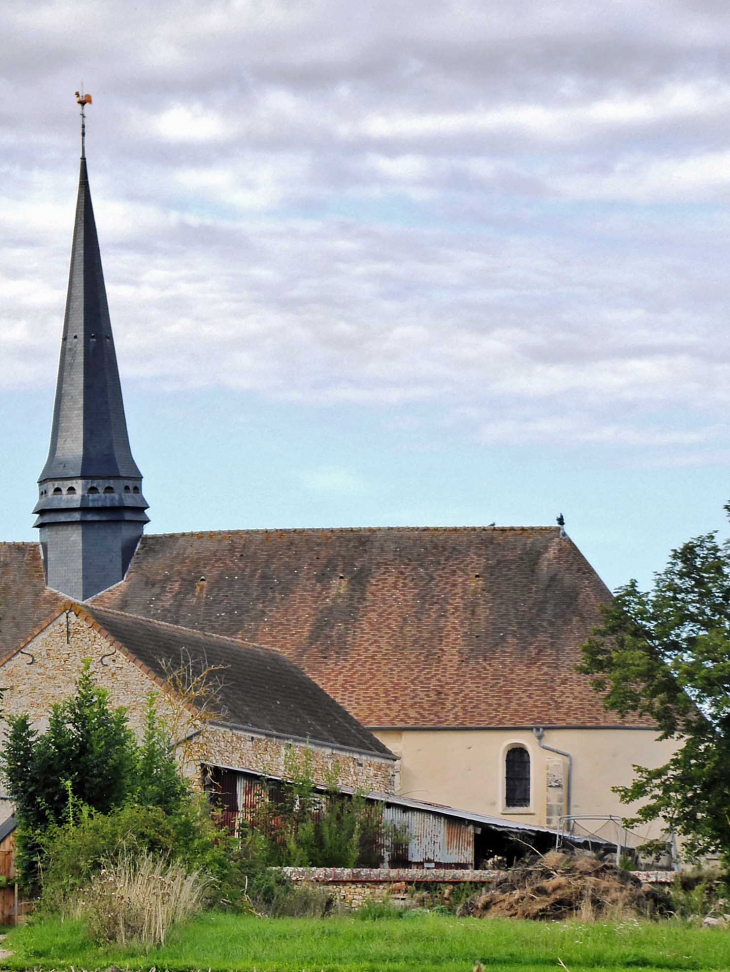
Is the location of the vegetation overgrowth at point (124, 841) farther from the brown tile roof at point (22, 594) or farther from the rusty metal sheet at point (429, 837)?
the brown tile roof at point (22, 594)

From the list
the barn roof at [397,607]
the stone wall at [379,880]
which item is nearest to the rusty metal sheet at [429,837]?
the stone wall at [379,880]

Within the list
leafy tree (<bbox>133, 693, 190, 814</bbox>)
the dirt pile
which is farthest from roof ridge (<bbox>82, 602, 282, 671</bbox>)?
the dirt pile

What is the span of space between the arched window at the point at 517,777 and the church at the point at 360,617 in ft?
0.16

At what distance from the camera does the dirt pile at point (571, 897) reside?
1787cm

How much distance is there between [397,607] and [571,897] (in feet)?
65.8

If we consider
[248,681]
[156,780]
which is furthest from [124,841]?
[248,681]

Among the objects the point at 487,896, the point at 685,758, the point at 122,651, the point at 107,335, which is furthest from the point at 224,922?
the point at 107,335

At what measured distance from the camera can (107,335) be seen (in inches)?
1660

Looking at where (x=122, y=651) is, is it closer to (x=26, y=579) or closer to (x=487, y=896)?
(x=487, y=896)

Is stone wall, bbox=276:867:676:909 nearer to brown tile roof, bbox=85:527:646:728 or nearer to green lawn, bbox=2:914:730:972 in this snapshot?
green lawn, bbox=2:914:730:972

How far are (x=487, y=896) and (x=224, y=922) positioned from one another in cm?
355

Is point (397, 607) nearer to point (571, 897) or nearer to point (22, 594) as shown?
point (22, 594)

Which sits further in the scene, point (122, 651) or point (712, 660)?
point (712, 660)

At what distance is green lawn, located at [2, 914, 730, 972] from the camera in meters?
14.1
